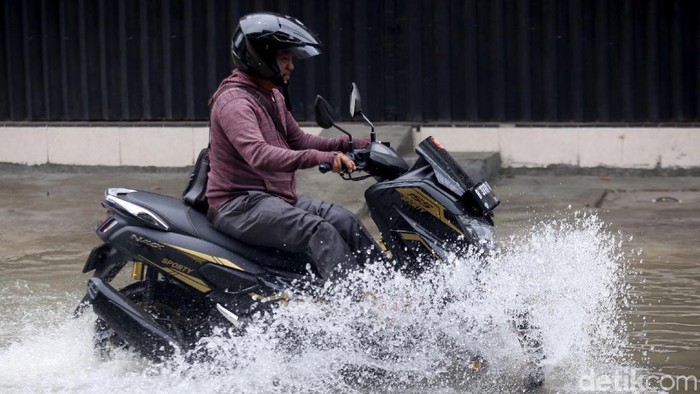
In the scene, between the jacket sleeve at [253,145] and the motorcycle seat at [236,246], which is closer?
the jacket sleeve at [253,145]

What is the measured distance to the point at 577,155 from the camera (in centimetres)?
1073

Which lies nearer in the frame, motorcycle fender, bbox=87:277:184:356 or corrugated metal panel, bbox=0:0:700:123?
motorcycle fender, bbox=87:277:184:356

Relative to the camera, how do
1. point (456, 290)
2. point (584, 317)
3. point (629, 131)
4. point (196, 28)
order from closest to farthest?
point (456, 290) < point (584, 317) < point (629, 131) < point (196, 28)

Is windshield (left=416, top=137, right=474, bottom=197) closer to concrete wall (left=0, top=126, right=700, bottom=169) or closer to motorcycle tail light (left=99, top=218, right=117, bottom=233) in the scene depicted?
motorcycle tail light (left=99, top=218, right=117, bottom=233)

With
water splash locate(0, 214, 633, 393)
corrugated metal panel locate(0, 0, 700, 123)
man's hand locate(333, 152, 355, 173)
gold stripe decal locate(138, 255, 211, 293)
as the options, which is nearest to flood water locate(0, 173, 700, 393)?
water splash locate(0, 214, 633, 393)

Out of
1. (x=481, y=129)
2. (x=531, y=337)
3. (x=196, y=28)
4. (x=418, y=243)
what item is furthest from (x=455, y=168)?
(x=196, y=28)

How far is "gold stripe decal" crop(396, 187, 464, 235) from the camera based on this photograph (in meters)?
4.87

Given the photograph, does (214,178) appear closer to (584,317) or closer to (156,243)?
(156,243)

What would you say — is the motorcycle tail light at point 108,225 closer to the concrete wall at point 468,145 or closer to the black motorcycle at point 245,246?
the black motorcycle at point 245,246

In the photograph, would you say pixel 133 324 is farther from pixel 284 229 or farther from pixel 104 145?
pixel 104 145

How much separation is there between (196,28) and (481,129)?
2.99 m

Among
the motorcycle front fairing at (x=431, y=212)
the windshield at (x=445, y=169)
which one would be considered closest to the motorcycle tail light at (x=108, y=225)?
the motorcycle front fairing at (x=431, y=212)

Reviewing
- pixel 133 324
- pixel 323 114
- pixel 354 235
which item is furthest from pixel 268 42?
pixel 133 324

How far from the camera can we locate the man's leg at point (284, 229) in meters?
4.89
